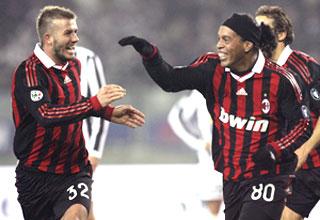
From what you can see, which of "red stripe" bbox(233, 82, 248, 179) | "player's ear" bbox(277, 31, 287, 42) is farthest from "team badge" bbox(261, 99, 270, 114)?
"player's ear" bbox(277, 31, 287, 42)

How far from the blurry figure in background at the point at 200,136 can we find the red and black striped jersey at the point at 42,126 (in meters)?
2.70

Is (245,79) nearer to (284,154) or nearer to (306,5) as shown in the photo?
(284,154)

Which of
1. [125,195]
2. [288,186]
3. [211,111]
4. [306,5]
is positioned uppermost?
[306,5]

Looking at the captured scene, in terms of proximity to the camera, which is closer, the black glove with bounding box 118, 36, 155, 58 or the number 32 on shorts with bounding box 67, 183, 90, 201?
the black glove with bounding box 118, 36, 155, 58

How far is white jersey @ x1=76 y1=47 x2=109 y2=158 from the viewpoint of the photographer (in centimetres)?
877

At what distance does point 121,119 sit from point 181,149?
302 centimetres

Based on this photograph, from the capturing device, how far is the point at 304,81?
266 inches

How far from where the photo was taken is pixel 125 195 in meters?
9.00

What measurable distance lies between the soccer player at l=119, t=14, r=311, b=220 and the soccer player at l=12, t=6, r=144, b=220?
46cm

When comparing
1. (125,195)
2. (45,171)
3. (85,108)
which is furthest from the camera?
(125,195)

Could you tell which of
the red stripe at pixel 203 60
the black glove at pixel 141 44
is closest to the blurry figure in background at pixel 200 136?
the red stripe at pixel 203 60

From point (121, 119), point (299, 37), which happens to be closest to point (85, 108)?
point (121, 119)

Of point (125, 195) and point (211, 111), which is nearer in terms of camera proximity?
point (211, 111)

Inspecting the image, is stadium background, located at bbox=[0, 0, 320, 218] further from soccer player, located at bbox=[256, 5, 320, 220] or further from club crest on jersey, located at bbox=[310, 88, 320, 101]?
club crest on jersey, located at bbox=[310, 88, 320, 101]
